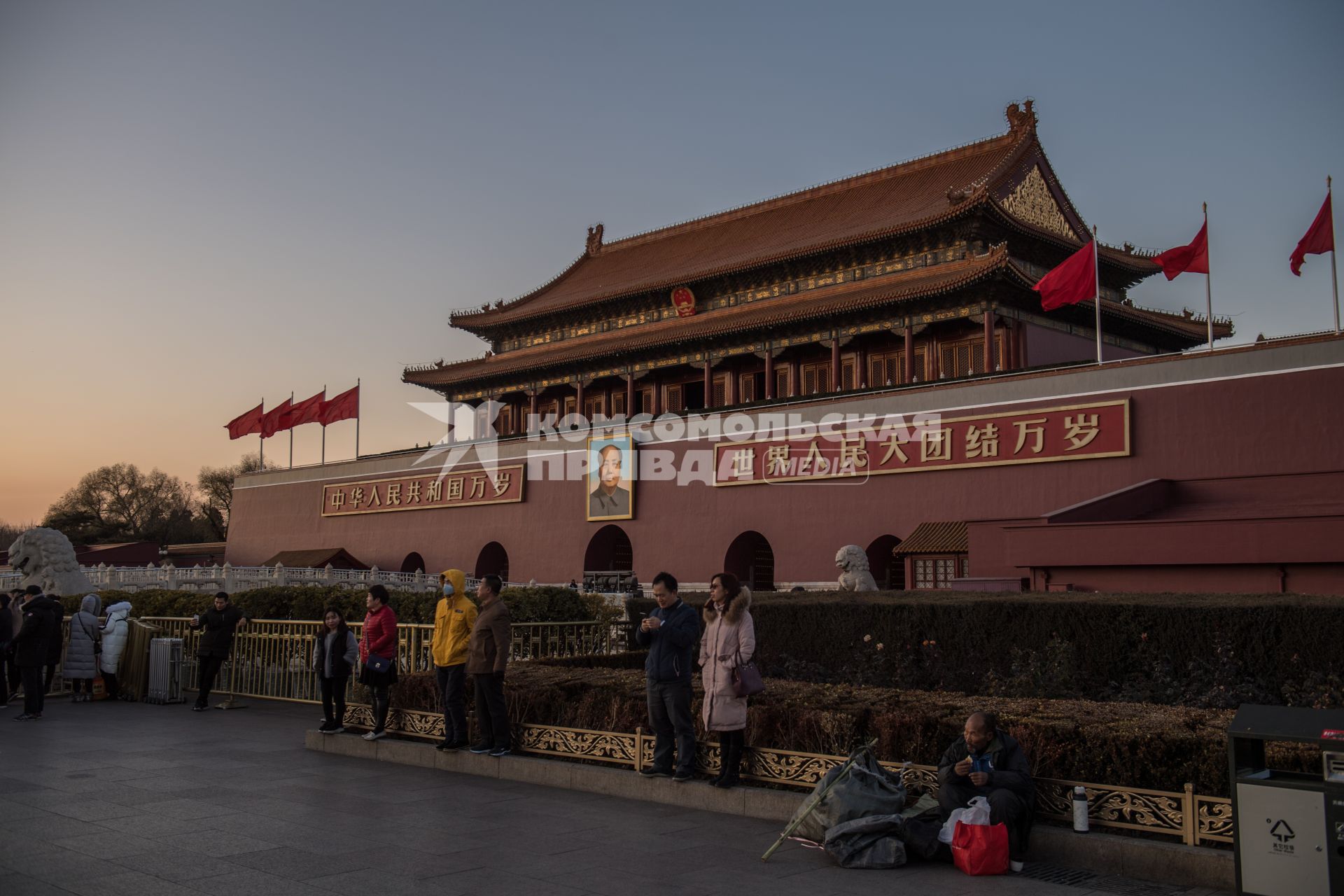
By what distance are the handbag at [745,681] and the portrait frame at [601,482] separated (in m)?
18.9

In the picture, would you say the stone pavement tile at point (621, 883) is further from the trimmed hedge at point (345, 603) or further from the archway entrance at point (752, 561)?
the archway entrance at point (752, 561)

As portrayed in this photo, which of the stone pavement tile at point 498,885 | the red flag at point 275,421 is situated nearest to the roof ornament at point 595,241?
the red flag at point 275,421

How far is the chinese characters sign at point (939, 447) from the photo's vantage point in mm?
17875

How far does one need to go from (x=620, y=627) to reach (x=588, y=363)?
17.3 metres

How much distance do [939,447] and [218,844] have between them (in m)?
16.1

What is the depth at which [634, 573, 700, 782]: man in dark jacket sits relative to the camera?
6617 millimetres

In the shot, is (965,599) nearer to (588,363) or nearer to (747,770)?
(747,770)

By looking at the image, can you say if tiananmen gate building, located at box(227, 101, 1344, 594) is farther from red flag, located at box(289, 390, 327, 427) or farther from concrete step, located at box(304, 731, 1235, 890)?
concrete step, located at box(304, 731, 1235, 890)

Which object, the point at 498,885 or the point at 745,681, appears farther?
the point at 745,681

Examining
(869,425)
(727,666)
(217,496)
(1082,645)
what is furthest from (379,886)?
(217,496)

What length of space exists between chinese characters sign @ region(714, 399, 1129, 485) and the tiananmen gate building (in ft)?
0.14

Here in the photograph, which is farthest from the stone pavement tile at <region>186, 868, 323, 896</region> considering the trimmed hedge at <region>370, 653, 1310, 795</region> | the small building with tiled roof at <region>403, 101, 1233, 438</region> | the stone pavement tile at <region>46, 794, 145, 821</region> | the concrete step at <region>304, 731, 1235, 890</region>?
the small building with tiled roof at <region>403, 101, 1233, 438</region>

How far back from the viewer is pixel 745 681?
6.30 m

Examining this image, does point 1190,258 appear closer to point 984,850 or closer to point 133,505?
point 984,850
